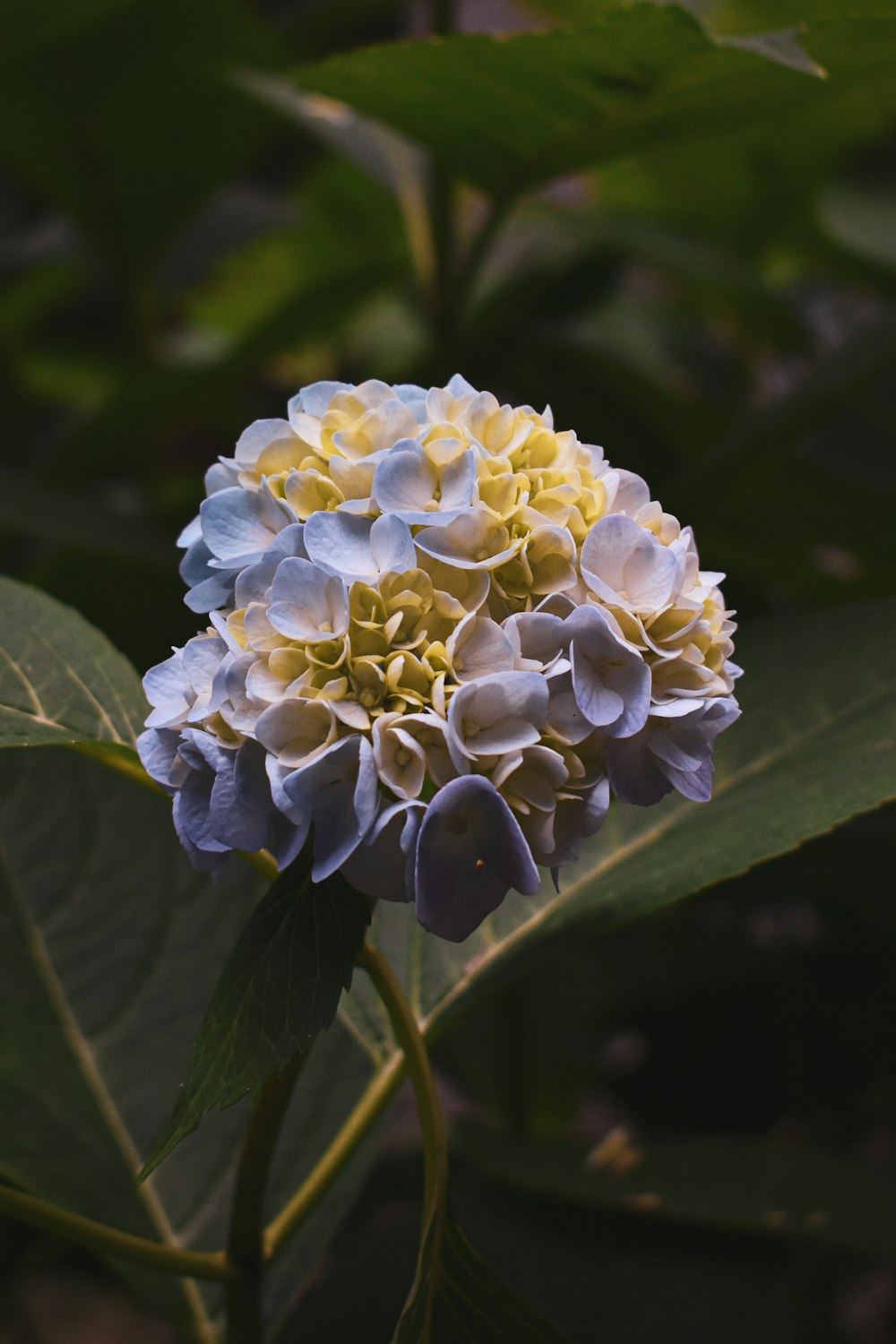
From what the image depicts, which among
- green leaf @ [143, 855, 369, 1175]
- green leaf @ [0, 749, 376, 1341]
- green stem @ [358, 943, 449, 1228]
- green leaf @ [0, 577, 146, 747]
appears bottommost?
green leaf @ [0, 749, 376, 1341]

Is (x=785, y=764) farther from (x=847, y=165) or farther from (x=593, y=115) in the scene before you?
(x=847, y=165)

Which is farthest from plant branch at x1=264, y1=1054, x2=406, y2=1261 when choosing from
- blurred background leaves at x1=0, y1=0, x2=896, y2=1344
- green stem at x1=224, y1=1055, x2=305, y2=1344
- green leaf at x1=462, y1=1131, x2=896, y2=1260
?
green leaf at x1=462, y1=1131, x2=896, y2=1260

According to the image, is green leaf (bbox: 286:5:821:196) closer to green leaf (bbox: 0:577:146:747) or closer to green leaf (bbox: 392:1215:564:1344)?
green leaf (bbox: 0:577:146:747)

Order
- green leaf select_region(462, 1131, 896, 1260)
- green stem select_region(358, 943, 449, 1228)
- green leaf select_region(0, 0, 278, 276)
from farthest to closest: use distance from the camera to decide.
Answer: green leaf select_region(0, 0, 278, 276)
green leaf select_region(462, 1131, 896, 1260)
green stem select_region(358, 943, 449, 1228)

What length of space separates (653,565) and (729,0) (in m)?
1.28

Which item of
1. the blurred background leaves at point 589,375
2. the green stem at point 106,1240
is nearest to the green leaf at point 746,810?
the blurred background leaves at point 589,375

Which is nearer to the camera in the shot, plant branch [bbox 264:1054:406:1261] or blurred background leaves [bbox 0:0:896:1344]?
plant branch [bbox 264:1054:406:1261]

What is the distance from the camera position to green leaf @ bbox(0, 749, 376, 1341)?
674mm

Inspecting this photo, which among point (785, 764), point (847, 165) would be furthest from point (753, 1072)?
point (847, 165)

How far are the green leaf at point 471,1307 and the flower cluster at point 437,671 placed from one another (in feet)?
0.56

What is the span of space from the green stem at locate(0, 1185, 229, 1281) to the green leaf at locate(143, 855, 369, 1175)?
0.09m

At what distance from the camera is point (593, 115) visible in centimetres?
82

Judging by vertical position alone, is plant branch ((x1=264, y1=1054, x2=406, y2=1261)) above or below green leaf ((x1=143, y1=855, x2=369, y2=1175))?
below

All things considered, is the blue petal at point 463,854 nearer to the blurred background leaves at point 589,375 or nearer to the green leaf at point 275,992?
the green leaf at point 275,992
